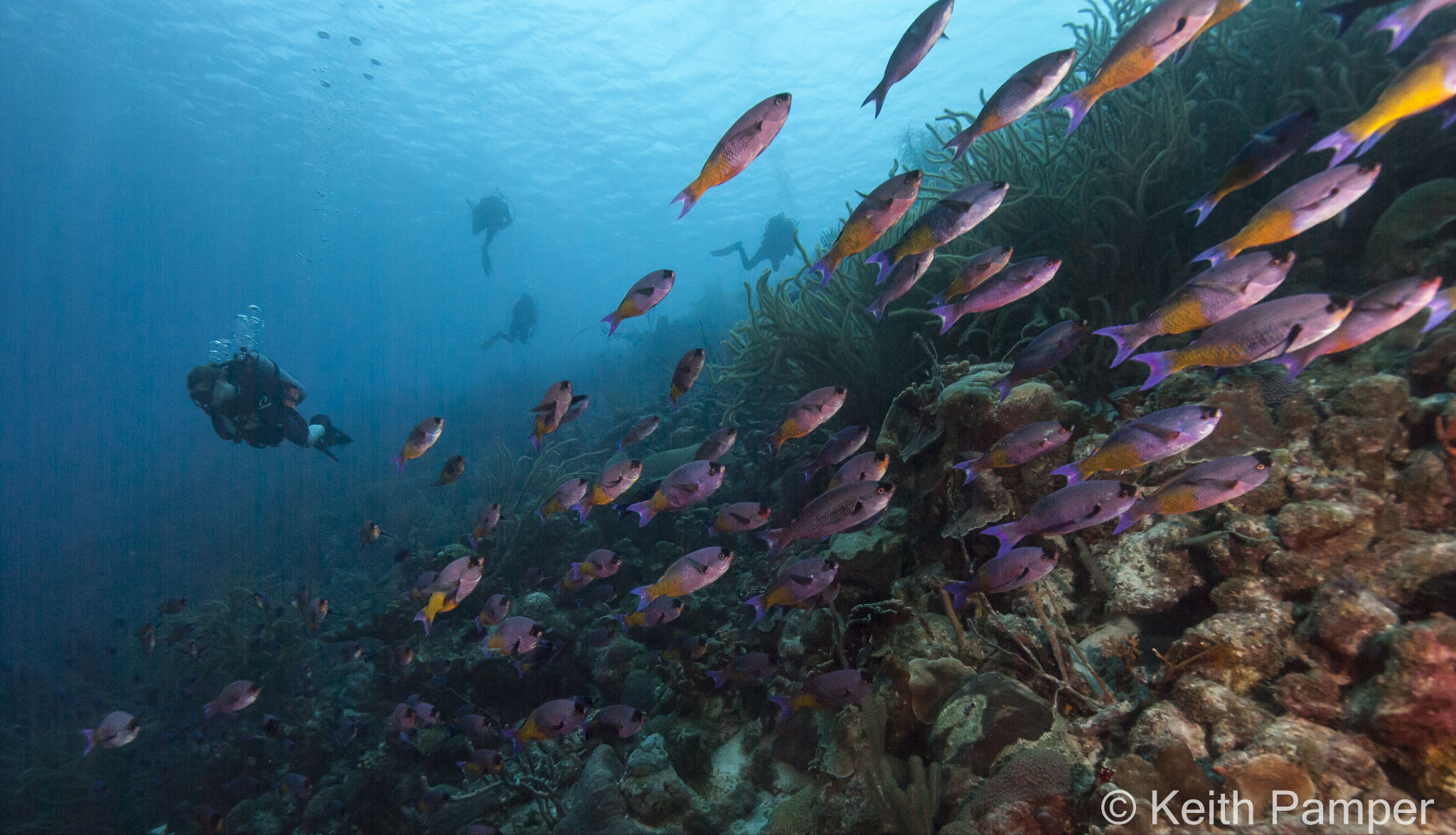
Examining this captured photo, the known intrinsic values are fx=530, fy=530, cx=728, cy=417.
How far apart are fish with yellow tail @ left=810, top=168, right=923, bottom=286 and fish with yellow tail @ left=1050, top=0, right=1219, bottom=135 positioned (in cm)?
68

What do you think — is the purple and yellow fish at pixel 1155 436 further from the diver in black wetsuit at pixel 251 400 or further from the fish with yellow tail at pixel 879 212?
the diver in black wetsuit at pixel 251 400

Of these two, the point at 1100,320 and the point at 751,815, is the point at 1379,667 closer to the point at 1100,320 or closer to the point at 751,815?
the point at 1100,320

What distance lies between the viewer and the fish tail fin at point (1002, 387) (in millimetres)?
3160

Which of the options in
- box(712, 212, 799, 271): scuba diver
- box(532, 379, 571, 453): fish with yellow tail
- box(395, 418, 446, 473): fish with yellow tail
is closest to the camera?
box(532, 379, 571, 453): fish with yellow tail

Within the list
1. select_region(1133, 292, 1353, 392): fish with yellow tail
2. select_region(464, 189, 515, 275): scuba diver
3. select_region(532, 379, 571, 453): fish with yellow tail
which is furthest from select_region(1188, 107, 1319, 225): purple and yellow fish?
select_region(464, 189, 515, 275): scuba diver

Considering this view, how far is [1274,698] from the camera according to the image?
2148 mm

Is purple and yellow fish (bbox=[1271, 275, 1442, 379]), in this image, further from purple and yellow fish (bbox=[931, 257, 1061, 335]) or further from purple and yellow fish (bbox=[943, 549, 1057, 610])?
purple and yellow fish (bbox=[943, 549, 1057, 610])

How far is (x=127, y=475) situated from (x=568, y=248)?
50287 mm

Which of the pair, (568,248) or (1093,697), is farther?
(568,248)

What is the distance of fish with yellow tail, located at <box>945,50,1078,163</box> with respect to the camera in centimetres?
248

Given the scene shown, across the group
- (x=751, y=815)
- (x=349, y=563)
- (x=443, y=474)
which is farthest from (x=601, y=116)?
(x=751, y=815)

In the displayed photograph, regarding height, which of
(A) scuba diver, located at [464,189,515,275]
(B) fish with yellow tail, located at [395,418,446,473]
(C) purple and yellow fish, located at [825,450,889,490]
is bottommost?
(C) purple and yellow fish, located at [825,450,889,490]

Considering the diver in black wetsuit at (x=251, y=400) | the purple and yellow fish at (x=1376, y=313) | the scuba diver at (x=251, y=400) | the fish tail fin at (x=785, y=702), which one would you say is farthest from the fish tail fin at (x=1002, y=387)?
the diver in black wetsuit at (x=251, y=400)

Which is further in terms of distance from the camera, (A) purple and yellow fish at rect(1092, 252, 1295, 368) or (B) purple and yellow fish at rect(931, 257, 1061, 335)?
(B) purple and yellow fish at rect(931, 257, 1061, 335)
